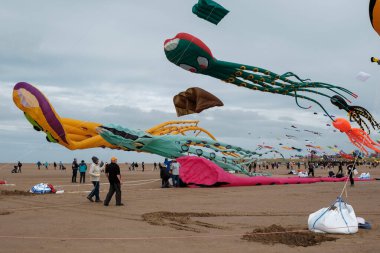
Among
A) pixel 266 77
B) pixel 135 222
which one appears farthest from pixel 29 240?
pixel 266 77

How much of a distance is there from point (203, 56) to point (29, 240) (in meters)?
8.73

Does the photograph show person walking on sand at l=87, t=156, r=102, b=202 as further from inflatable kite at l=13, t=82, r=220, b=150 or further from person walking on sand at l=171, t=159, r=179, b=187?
inflatable kite at l=13, t=82, r=220, b=150

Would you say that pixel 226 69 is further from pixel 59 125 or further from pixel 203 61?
pixel 59 125

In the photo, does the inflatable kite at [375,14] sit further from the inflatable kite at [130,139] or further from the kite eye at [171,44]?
the inflatable kite at [130,139]

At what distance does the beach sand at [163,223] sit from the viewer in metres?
6.59

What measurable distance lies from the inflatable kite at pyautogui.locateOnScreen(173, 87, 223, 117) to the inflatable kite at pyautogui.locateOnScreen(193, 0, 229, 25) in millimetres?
6576

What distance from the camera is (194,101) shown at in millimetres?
18703

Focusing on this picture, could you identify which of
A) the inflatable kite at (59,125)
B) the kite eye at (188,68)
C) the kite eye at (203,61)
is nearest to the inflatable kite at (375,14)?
the kite eye at (203,61)

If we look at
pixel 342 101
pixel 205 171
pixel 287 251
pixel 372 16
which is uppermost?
pixel 372 16

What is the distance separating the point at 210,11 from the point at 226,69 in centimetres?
269

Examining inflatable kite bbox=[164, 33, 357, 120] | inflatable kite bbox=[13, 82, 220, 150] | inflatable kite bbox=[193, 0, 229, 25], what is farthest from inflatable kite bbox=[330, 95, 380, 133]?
inflatable kite bbox=[13, 82, 220, 150]

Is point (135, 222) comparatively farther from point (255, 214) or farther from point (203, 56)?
point (203, 56)

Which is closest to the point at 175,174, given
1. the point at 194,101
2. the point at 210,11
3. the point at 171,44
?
the point at 194,101

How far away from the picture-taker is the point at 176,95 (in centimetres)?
1928
